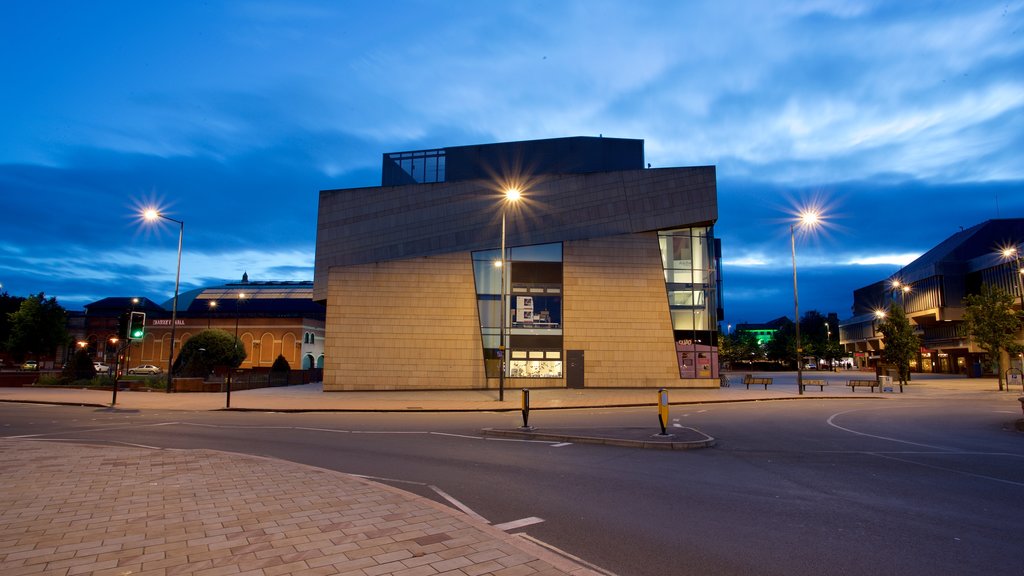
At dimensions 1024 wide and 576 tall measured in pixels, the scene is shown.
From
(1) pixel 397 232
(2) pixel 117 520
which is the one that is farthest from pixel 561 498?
(1) pixel 397 232

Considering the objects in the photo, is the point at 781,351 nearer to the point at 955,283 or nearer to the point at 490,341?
the point at 955,283

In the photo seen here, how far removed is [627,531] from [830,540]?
2.12 m

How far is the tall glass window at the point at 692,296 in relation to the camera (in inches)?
1494

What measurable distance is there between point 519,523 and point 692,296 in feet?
112

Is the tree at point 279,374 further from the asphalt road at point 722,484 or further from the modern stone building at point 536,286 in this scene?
the asphalt road at point 722,484

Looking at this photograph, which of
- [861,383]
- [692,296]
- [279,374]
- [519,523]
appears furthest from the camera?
[279,374]

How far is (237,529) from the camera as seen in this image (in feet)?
19.3

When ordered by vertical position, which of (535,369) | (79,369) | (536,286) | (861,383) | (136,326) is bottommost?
(861,383)

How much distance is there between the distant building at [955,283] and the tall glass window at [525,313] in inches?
1860

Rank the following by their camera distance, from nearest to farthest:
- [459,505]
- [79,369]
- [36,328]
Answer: [459,505] < [79,369] < [36,328]

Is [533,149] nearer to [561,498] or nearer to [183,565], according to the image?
[561,498]

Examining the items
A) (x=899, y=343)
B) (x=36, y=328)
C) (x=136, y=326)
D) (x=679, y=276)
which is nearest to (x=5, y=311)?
(x=36, y=328)

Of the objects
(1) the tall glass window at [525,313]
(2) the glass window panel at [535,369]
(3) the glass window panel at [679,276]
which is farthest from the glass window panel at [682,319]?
(2) the glass window panel at [535,369]

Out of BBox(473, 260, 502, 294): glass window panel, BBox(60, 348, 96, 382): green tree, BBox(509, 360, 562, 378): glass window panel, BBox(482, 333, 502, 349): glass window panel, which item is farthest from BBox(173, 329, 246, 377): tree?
BBox(509, 360, 562, 378): glass window panel
